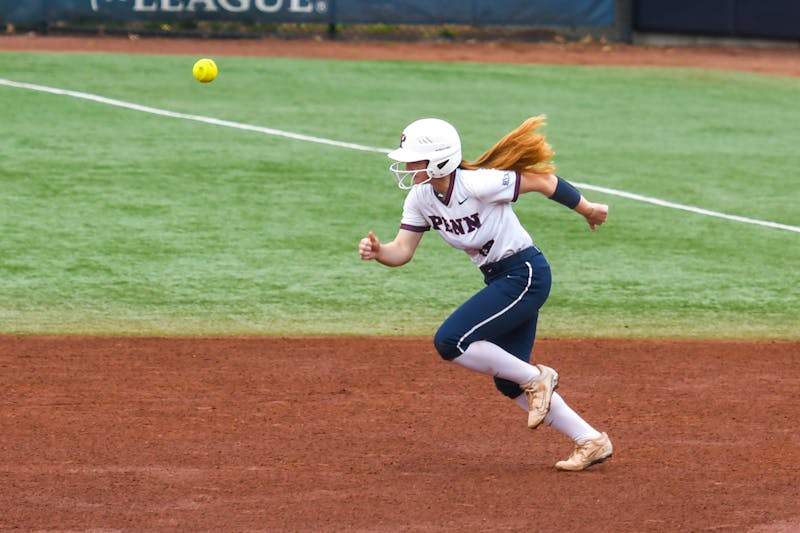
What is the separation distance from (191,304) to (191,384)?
2054 mm

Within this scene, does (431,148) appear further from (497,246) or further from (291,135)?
(291,135)

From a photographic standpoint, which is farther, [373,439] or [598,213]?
[373,439]

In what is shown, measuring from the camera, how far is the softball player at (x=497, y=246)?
254 inches

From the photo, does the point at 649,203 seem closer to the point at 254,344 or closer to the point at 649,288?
the point at 649,288

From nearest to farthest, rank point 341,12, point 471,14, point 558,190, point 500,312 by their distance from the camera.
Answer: point 500,312
point 558,190
point 341,12
point 471,14

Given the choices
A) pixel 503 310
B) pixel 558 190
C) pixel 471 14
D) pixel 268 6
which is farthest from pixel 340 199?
pixel 471 14

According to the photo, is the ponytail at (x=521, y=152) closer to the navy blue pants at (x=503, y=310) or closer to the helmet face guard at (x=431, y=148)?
the helmet face guard at (x=431, y=148)

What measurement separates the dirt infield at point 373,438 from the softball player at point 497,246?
43 centimetres

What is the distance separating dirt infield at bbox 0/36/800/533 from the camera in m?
6.03

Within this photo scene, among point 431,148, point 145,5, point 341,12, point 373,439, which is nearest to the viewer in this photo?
point 431,148

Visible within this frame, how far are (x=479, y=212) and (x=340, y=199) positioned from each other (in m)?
6.79

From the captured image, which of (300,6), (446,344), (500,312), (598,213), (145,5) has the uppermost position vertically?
(145,5)

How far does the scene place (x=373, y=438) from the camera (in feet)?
23.6

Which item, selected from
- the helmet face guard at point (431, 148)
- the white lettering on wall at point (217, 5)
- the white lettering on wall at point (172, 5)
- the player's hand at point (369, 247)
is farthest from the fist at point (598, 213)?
the white lettering on wall at point (172, 5)
